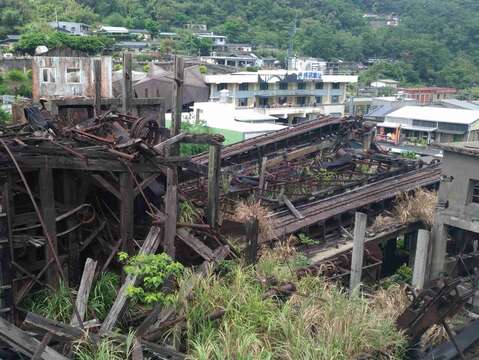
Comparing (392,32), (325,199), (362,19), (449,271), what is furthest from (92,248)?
(362,19)

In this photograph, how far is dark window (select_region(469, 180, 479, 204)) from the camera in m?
13.8

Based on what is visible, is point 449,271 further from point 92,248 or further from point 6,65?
point 6,65

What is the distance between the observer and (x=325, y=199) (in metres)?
13.7

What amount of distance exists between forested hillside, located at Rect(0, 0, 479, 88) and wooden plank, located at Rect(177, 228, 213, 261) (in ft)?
222

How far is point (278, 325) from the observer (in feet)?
22.0

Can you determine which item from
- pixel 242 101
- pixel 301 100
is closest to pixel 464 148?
pixel 242 101

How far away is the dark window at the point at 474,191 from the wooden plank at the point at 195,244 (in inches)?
343

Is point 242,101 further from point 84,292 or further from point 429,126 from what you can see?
point 84,292

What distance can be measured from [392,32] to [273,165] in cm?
8834

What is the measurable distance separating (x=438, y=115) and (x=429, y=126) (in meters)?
1.49

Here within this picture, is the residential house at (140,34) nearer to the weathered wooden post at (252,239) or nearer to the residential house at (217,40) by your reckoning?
the residential house at (217,40)

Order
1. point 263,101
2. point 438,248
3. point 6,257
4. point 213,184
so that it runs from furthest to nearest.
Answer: point 263,101
point 438,248
point 213,184
point 6,257

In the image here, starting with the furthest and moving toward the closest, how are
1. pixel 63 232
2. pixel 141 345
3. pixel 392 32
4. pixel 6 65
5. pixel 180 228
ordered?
pixel 392 32 < pixel 6 65 < pixel 180 228 < pixel 63 232 < pixel 141 345

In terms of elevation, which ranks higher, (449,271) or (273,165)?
(273,165)
